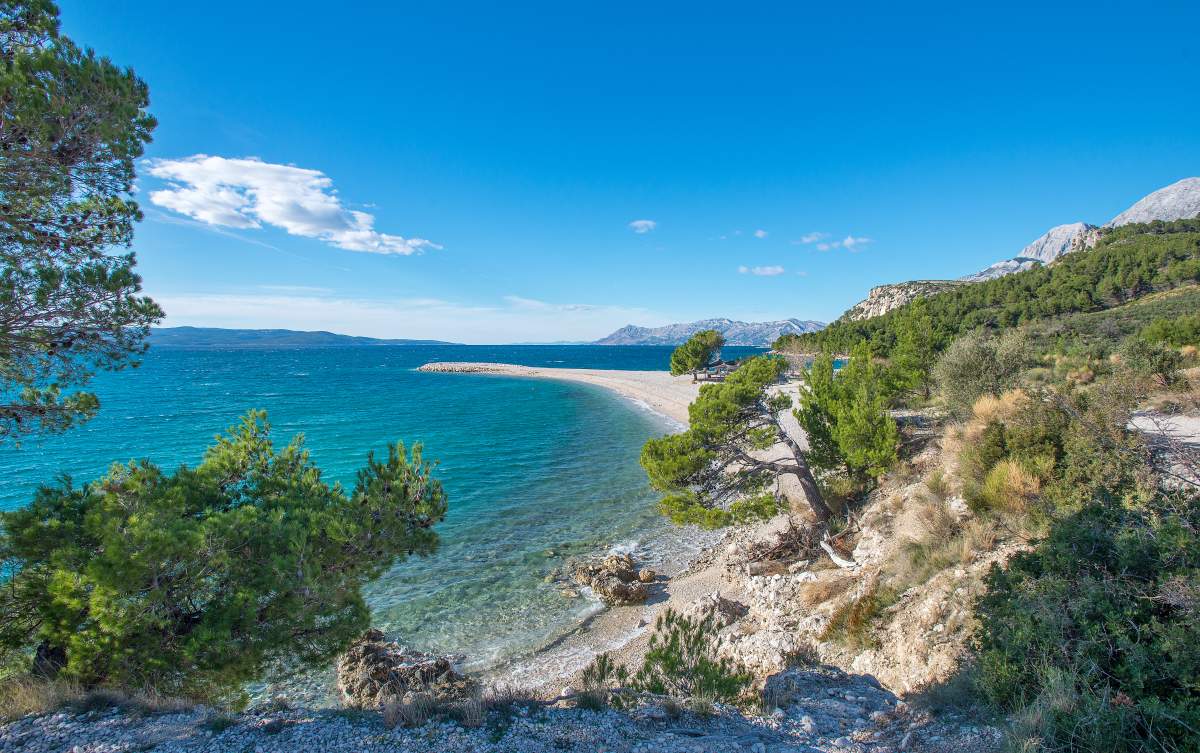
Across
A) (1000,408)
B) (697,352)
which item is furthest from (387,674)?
(697,352)

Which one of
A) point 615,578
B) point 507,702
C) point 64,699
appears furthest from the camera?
point 615,578

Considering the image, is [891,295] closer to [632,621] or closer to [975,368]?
[975,368]

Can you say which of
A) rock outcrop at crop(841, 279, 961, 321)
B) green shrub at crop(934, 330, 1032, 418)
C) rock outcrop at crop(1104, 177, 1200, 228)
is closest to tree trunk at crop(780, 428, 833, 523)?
green shrub at crop(934, 330, 1032, 418)

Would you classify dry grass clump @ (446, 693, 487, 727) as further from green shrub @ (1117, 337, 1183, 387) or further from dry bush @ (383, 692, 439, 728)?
green shrub @ (1117, 337, 1183, 387)

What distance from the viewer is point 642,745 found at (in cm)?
507

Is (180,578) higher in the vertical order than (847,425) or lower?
lower

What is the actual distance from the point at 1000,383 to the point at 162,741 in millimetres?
21375

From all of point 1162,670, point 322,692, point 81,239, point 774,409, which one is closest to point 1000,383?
point 774,409

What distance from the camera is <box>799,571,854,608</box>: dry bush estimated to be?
10202 millimetres

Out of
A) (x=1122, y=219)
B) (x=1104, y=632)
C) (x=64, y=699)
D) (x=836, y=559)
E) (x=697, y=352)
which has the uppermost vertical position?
(x=1122, y=219)

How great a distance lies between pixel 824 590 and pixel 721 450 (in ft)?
13.3

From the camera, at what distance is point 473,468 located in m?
26.9

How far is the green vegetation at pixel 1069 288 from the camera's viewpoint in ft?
136

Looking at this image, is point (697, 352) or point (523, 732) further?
point (697, 352)
